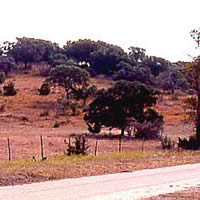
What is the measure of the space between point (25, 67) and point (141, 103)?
254ft

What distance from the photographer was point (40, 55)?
137 meters

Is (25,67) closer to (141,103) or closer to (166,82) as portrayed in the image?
(166,82)

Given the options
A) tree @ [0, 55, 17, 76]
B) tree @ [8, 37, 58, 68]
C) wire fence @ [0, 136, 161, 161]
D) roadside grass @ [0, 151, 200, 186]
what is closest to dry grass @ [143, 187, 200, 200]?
roadside grass @ [0, 151, 200, 186]

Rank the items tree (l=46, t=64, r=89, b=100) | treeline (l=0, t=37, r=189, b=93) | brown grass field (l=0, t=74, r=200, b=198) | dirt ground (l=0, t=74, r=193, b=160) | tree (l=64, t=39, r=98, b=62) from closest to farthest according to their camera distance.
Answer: brown grass field (l=0, t=74, r=200, b=198), dirt ground (l=0, t=74, r=193, b=160), tree (l=46, t=64, r=89, b=100), treeline (l=0, t=37, r=189, b=93), tree (l=64, t=39, r=98, b=62)

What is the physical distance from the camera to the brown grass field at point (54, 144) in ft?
59.8

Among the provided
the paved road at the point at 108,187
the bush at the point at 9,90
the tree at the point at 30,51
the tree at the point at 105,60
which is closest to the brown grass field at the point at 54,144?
the paved road at the point at 108,187

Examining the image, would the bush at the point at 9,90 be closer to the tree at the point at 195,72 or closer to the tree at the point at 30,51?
the tree at the point at 30,51

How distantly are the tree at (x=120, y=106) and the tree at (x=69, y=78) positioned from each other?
107 feet

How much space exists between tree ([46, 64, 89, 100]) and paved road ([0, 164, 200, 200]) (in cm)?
6914

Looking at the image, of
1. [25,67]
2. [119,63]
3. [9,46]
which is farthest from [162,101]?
[9,46]

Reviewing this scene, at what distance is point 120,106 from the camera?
54.6 m

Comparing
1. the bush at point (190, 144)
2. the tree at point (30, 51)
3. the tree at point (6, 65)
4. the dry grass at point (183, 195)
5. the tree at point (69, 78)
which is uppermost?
the tree at point (30, 51)

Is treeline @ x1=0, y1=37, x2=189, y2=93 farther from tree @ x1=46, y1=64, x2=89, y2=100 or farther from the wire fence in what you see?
the wire fence

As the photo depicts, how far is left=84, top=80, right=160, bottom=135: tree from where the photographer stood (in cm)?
5372
